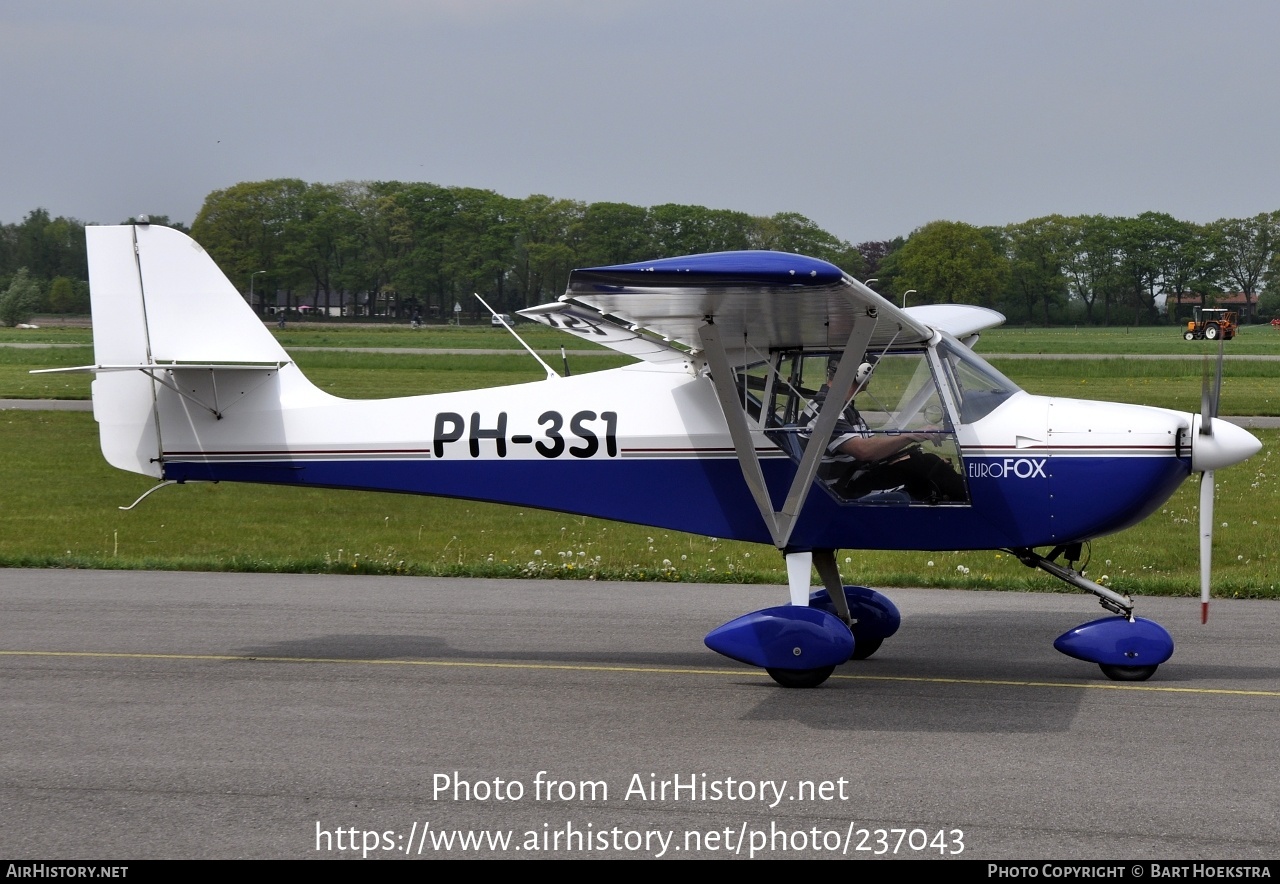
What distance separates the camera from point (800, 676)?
773 cm

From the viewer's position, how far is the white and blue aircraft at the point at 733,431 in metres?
7.54

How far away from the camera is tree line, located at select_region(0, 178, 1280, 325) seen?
222 ft

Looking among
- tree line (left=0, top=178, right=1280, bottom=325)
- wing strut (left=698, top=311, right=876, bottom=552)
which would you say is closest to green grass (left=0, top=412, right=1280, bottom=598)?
wing strut (left=698, top=311, right=876, bottom=552)

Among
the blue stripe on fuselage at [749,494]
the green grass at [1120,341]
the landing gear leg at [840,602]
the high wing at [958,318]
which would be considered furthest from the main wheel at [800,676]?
the green grass at [1120,341]

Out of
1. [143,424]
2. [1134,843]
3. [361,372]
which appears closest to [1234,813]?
[1134,843]

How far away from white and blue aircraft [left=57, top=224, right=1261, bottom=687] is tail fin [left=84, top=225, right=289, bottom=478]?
0.05 ft

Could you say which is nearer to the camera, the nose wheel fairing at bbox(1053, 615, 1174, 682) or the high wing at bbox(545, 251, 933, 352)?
the high wing at bbox(545, 251, 933, 352)

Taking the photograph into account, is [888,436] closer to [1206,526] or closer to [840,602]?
[840,602]

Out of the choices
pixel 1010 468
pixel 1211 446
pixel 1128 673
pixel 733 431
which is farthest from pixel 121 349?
pixel 1211 446

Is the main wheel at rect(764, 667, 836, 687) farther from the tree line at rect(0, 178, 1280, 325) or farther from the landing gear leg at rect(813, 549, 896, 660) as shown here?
the tree line at rect(0, 178, 1280, 325)

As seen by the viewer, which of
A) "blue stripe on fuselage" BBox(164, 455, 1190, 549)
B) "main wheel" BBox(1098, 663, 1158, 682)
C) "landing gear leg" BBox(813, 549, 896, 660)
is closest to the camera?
"blue stripe on fuselage" BBox(164, 455, 1190, 549)

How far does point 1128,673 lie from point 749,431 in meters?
2.70

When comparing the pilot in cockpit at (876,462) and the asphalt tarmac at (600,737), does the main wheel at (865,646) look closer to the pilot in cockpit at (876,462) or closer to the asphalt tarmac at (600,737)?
the asphalt tarmac at (600,737)

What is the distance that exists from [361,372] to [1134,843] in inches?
1527
